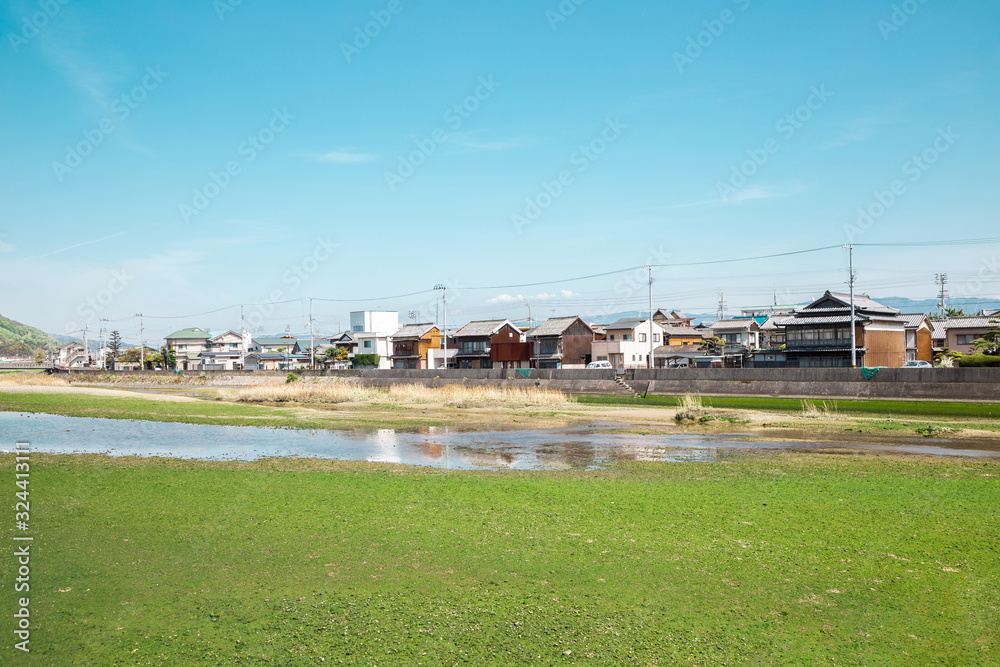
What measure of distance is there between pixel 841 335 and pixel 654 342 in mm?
29699

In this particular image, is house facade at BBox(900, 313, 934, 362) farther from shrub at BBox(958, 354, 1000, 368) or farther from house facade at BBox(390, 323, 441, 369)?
house facade at BBox(390, 323, 441, 369)

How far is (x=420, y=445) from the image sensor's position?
22.8 m

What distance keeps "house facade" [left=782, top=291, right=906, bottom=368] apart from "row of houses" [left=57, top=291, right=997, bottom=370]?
0.26 ft

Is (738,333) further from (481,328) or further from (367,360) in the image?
(367,360)

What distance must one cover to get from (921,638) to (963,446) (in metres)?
19.5

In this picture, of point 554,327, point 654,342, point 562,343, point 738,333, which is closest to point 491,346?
point 554,327

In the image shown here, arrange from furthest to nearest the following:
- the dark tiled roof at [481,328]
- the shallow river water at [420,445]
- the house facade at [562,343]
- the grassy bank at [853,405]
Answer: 1. the dark tiled roof at [481,328]
2. the house facade at [562,343]
3. the grassy bank at [853,405]
4. the shallow river water at [420,445]

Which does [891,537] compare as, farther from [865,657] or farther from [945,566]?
[865,657]

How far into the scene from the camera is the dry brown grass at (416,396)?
4056 centimetres

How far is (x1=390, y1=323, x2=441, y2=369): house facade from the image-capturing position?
273 feet

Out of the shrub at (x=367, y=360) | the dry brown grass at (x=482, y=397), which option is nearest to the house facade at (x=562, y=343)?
the shrub at (x=367, y=360)

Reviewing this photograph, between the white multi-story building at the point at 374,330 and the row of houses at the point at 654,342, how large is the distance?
0.17 metres

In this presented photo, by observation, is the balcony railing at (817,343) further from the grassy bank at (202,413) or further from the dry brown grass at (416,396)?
the grassy bank at (202,413)

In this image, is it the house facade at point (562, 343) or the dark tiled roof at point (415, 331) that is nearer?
the house facade at point (562, 343)
